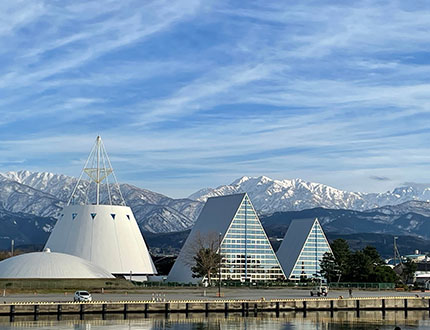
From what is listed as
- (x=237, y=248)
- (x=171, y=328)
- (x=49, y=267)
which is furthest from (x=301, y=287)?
(x=171, y=328)

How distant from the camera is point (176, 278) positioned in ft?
512

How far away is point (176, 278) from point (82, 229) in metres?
23.3

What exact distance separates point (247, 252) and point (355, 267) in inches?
1001

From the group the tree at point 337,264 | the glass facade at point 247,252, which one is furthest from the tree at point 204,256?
the tree at point 337,264

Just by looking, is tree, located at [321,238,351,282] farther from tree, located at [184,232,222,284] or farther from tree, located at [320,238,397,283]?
tree, located at [184,232,222,284]

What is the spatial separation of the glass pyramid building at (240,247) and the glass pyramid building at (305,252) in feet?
15.7

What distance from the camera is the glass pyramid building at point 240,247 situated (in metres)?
151

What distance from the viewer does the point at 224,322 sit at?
7775 centimetres

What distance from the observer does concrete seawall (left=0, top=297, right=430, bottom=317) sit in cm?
8062

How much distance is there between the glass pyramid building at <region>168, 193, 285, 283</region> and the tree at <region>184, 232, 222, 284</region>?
1291 millimetres

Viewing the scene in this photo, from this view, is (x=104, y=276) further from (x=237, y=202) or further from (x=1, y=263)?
(x=237, y=202)

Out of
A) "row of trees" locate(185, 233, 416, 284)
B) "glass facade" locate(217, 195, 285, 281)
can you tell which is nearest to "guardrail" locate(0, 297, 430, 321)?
"row of trees" locate(185, 233, 416, 284)

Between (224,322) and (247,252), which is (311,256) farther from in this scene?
(224,322)

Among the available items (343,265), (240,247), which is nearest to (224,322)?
(343,265)
